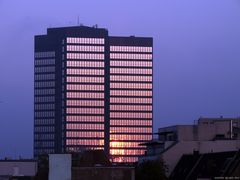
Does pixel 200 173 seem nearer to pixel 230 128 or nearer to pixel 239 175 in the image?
pixel 239 175

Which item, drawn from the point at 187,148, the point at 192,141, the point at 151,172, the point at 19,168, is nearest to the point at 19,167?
the point at 19,168

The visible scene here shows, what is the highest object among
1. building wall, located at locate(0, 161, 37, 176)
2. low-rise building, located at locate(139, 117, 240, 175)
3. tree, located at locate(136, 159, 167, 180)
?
low-rise building, located at locate(139, 117, 240, 175)

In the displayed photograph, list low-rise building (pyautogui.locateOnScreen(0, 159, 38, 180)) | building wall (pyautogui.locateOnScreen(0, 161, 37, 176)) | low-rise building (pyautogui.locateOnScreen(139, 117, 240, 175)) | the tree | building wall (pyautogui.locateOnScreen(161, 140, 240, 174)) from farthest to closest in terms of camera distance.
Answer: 1. building wall (pyautogui.locateOnScreen(0, 161, 37, 176))
2. low-rise building (pyautogui.locateOnScreen(0, 159, 38, 180))
3. low-rise building (pyautogui.locateOnScreen(139, 117, 240, 175))
4. building wall (pyautogui.locateOnScreen(161, 140, 240, 174))
5. the tree

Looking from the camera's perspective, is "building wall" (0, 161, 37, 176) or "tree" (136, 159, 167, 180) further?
"building wall" (0, 161, 37, 176)

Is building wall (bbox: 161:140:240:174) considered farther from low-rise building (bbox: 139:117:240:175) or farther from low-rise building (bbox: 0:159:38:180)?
low-rise building (bbox: 0:159:38:180)

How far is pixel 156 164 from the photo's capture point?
115 meters

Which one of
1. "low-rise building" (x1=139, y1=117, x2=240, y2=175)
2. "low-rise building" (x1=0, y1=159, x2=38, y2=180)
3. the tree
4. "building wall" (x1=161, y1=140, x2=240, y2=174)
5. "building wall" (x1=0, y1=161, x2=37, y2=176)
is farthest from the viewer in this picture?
"building wall" (x1=0, y1=161, x2=37, y2=176)

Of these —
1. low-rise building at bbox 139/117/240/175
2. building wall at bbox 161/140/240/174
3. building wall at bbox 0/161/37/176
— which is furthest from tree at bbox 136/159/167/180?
building wall at bbox 0/161/37/176

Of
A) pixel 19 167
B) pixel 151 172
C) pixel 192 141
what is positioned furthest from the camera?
pixel 192 141

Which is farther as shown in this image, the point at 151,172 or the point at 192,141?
the point at 192,141

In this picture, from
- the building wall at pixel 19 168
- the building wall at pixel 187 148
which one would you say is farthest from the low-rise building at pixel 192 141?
the building wall at pixel 19 168

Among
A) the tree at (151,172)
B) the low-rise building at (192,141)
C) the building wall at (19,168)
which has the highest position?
the low-rise building at (192,141)

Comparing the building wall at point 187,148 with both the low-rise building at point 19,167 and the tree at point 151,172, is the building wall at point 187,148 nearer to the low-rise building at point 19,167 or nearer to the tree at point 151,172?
the low-rise building at point 19,167

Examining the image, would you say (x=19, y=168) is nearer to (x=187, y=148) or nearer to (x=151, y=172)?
(x=187, y=148)
